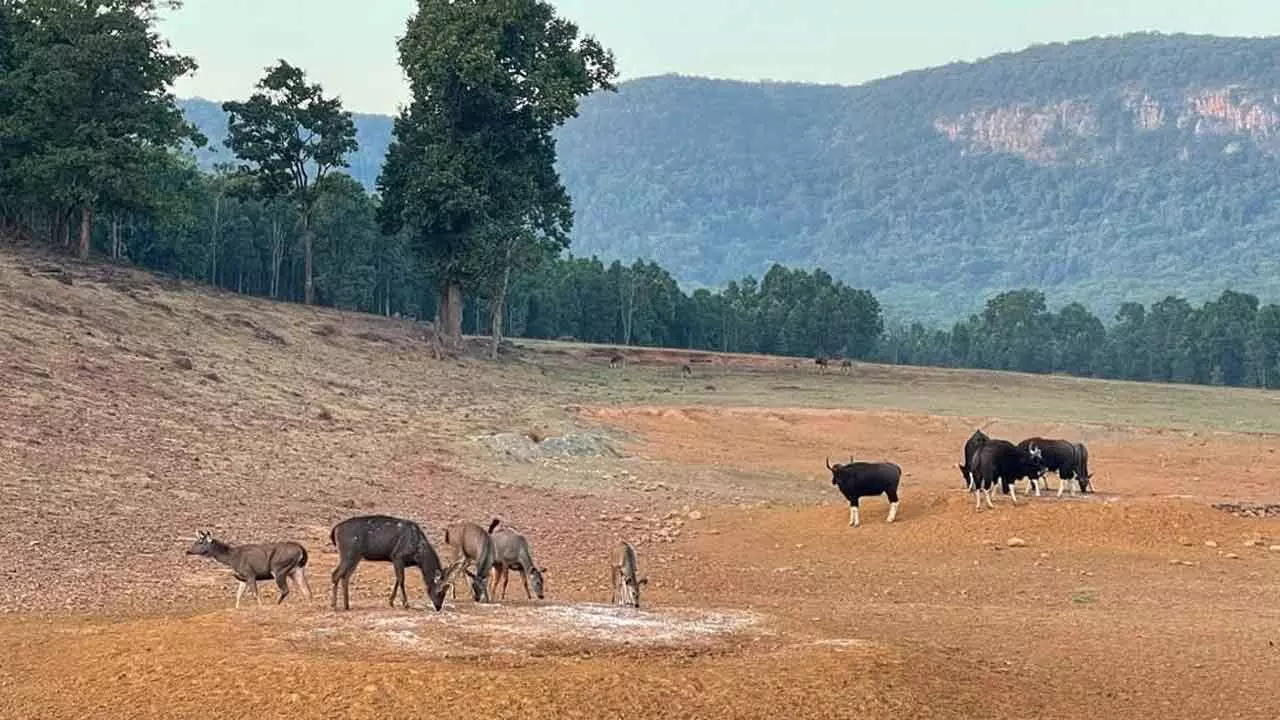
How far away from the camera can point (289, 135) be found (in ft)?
232

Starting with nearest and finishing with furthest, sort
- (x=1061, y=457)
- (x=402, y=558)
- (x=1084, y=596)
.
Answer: (x=402, y=558) → (x=1084, y=596) → (x=1061, y=457)

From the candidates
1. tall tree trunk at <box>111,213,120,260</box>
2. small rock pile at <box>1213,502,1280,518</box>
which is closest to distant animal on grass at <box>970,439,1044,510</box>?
small rock pile at <box>1213,502,1280,518</box>

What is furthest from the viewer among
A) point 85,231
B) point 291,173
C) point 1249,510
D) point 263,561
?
point 291,173

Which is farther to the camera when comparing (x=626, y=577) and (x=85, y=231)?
(x=85, y=231)

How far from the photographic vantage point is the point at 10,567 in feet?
54.1

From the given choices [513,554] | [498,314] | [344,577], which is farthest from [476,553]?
[498,314]

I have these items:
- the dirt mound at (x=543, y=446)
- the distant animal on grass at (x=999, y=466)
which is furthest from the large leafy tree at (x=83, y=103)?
the distant animal on grass at (x=999, y=466)

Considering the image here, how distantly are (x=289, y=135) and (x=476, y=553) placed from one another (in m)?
59.3

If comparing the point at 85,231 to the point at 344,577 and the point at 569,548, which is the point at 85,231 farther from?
the point at 344,577

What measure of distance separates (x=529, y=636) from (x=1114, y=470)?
29459mm

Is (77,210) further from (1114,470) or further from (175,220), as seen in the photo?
(1114,470)

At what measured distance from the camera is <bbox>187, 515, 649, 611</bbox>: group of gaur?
49.1ft

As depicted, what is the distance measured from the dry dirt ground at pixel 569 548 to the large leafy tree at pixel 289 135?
2104 cm

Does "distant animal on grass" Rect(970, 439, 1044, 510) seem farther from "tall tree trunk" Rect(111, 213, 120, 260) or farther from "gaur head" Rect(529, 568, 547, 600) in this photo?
"tall tree trunk" Rect(111, 213, 120, 260)
